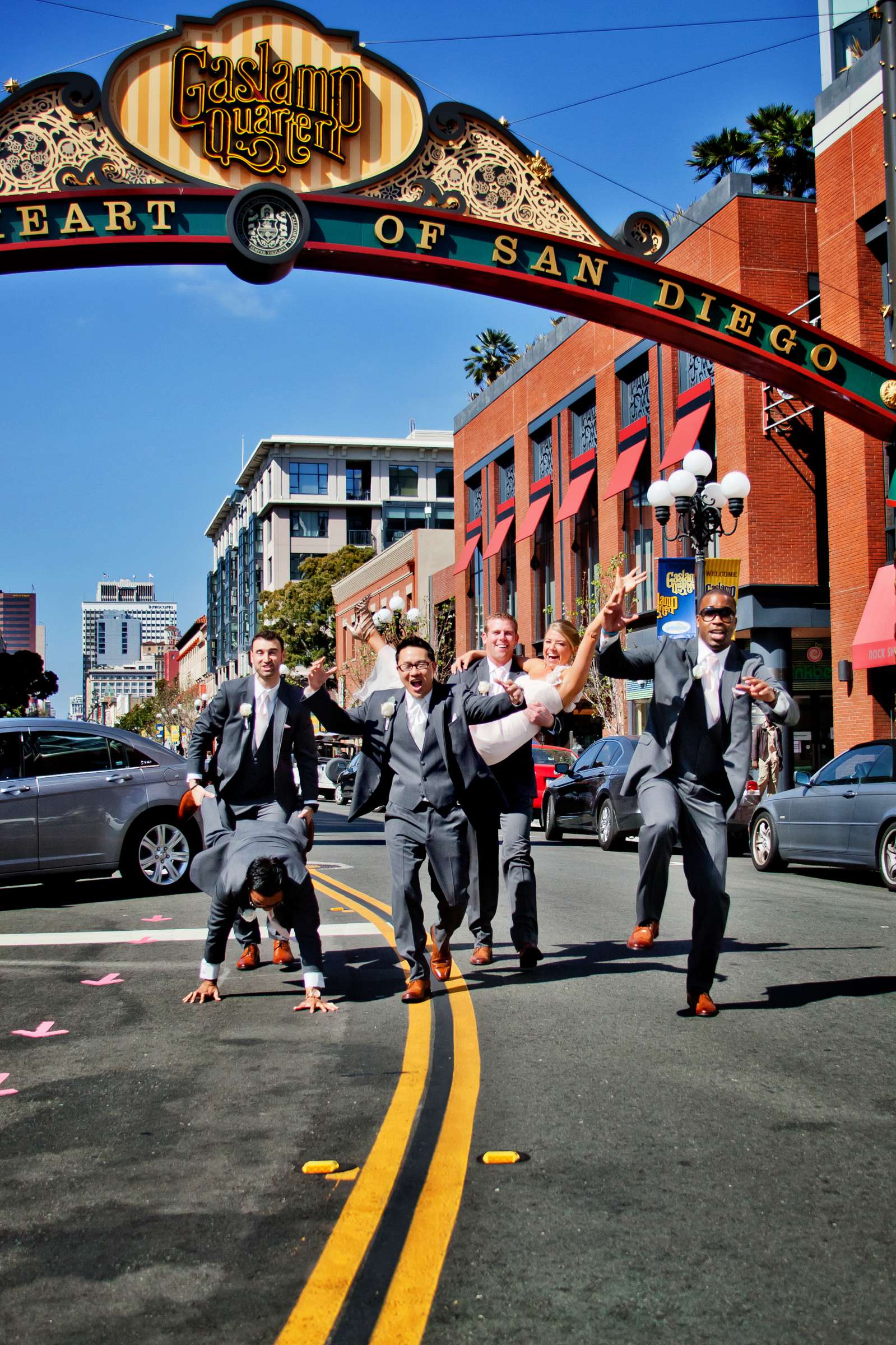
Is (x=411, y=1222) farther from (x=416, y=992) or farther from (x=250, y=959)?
(x=250, y=959)

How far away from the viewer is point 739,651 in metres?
6.62

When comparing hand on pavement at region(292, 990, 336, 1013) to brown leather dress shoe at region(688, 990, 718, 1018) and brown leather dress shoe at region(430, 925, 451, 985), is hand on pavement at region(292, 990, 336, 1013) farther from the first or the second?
brown leather dress shoe at region(688, 990, 718, 1018)

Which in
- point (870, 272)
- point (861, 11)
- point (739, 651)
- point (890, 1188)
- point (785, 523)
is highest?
point (861, 11)

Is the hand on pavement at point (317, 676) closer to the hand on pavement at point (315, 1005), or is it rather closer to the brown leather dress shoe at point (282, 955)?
the hand on pavement at point (315, 1005)

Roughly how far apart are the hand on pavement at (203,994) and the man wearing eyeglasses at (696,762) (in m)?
2.28

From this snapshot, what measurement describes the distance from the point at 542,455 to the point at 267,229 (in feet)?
94.0

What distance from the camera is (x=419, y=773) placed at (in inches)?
286

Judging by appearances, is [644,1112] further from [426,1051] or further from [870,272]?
[870,272]

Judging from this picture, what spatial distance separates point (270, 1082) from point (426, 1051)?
2.54 ft

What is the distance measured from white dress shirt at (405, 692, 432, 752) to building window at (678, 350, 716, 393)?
2440cm

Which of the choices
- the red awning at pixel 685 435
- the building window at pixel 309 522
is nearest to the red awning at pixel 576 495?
the red awning at pixel 685 435

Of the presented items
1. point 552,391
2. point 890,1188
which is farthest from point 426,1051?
point 552,391

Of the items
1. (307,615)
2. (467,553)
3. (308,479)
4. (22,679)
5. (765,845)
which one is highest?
(308,479)

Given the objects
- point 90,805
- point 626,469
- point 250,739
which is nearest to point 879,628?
point 626,469
